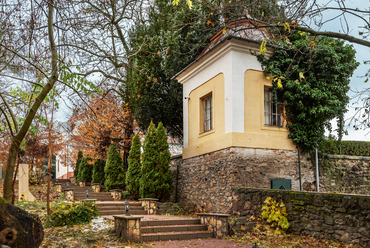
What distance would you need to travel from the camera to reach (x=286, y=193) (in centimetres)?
912

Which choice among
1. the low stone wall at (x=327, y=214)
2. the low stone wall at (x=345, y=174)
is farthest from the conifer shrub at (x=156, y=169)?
the low stone wall at (x=345, y=174)

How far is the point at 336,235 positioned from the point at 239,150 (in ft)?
14.2

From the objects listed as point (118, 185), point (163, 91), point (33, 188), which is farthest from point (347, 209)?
point (33, 188)

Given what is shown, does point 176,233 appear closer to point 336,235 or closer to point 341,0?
point 336,235

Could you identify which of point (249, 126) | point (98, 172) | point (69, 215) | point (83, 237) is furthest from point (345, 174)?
point (98, 172)

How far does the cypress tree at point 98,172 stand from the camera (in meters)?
19.7

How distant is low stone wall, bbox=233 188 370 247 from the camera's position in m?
7.12

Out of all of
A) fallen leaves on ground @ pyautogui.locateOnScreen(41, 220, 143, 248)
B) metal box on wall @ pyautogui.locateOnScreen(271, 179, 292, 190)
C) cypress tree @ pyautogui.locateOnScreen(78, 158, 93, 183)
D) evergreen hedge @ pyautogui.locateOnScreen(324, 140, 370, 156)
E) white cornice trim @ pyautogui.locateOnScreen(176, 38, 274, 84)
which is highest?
white cornice trim @ pyautogui.locateOnScreen(176, 38, 274, 84)

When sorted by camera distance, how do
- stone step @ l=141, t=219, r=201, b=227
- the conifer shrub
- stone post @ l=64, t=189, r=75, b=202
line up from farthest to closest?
stone post @ l=64, t=189, r=75, b=202, the conifer shrub, stone step @ l=141, t=219, r=201, b=227

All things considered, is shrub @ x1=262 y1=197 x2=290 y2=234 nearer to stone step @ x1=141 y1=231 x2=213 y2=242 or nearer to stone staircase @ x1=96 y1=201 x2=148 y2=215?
stone step @ x1=141 y1=231 x2=213 y2=242

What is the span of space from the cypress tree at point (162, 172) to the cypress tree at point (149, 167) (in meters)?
0.14

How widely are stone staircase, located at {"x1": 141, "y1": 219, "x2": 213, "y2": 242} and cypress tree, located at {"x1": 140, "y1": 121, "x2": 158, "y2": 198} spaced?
3548mm

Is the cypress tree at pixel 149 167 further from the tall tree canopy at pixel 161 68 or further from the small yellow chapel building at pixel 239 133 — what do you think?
the tall tree canopy at pixel 161 68

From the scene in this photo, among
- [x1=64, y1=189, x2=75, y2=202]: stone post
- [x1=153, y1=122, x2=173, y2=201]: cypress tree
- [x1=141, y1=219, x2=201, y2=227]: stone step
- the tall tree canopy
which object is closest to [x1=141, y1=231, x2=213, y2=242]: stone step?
[x1=141, y1=219, x2=201, y2=227]: stone step
